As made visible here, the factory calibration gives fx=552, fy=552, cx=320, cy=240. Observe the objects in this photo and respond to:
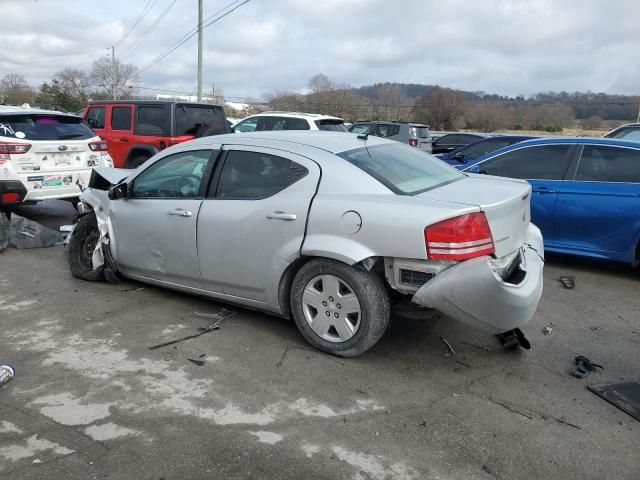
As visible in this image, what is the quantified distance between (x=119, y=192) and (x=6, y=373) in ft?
6.57

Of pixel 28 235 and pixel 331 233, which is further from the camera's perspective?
pixel 28 235

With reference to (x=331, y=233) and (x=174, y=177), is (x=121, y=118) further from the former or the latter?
(x=331, y=233)

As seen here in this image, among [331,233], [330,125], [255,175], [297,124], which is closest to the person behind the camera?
[331,233]

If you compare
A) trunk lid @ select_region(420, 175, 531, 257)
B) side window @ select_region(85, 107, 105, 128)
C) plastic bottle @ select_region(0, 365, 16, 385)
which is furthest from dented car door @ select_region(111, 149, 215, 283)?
side window @ select_region(85, 107, 105, 128)

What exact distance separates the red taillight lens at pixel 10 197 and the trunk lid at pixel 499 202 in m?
5.63

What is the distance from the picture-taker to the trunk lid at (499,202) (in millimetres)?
3654

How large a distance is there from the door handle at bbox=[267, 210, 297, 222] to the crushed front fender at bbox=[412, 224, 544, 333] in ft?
3.51

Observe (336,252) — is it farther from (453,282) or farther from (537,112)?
(537,112)

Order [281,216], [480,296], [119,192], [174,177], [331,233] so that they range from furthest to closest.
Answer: [119,192], [174,177], [281,216], [331,233], [480,296]

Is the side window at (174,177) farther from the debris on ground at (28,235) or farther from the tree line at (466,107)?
the tree line at (466,107)

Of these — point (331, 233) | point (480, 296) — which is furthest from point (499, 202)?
point (331, 233)

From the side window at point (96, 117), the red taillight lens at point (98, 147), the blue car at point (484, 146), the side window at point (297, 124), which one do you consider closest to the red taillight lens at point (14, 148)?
the red taillight lens at point (98, 147)

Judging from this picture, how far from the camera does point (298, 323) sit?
13.5 ft

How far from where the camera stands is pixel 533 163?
671cm
